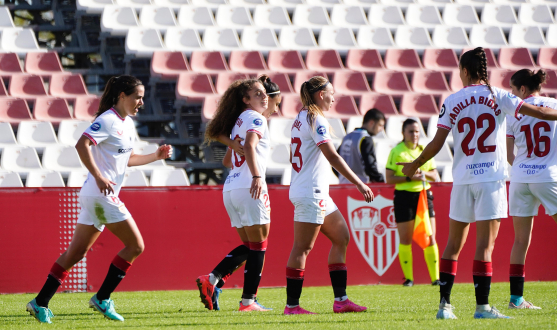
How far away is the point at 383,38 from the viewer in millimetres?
13680

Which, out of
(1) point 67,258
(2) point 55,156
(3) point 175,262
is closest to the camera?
(1) point 67,258

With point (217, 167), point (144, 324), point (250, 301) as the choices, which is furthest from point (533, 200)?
point (217, 167)

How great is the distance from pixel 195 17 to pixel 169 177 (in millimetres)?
4917

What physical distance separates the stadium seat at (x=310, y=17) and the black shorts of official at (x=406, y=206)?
6.97m

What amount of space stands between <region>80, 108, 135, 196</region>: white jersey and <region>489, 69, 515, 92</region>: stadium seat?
929cm

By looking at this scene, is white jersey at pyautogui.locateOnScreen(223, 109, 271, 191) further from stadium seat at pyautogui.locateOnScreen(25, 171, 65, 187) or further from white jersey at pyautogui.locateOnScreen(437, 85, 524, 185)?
stadium seat at pyautogui.locateOnScreen(25, 171, 65, 187)

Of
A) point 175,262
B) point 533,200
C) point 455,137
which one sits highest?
point 455,137

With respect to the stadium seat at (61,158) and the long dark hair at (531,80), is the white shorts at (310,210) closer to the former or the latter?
the long dark hair at (531,80)

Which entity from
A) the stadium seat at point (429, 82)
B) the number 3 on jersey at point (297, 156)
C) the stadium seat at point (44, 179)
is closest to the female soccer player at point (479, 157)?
the number 3 on jersey at point (297, 156)

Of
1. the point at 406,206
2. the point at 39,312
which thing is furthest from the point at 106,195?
the point at 406,206

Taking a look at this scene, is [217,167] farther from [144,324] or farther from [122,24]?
[144,324]

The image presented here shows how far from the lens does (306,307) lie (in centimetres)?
579

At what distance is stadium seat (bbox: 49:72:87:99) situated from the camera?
12.1 meters

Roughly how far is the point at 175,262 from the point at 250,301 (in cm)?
243
